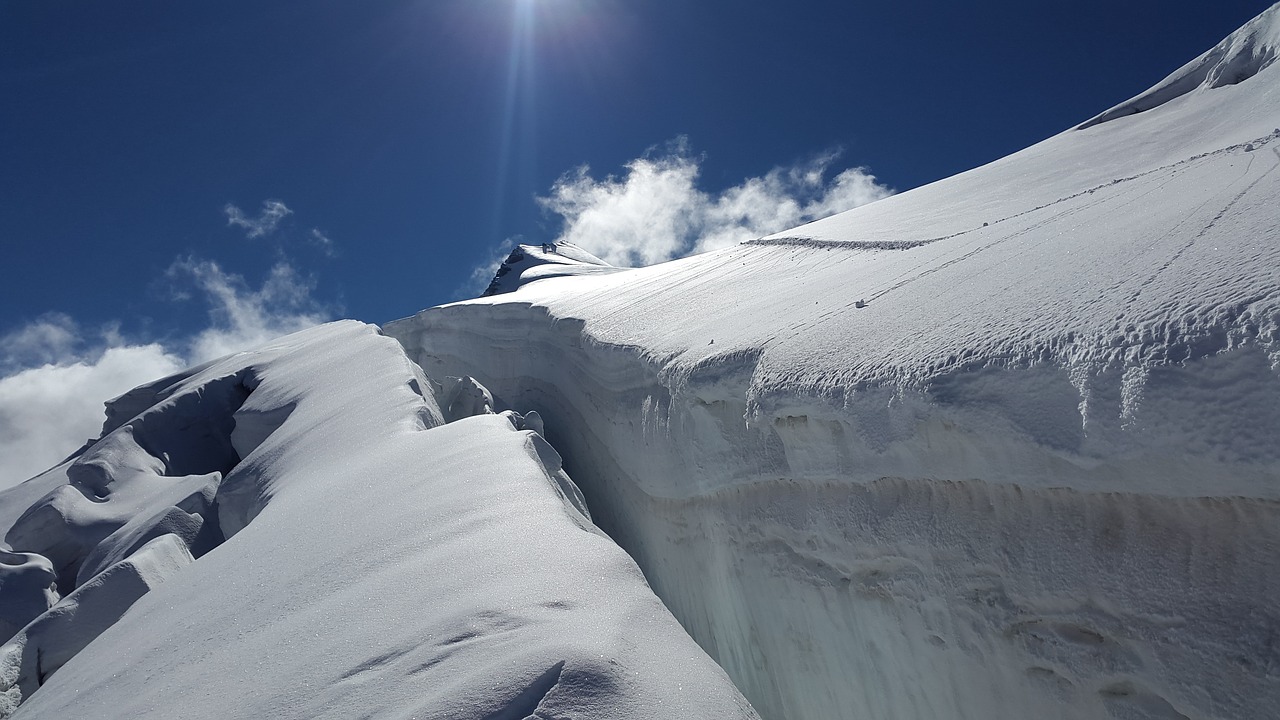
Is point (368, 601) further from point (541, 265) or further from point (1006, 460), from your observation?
point (541, 265)

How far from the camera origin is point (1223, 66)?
5.22 m

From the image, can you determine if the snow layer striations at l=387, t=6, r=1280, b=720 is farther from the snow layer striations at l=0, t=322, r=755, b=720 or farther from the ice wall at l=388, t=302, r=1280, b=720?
the snow layer striations at l=0, t=322, r=755, b=720

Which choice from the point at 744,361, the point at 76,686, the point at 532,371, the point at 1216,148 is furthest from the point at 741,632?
the point at 532,371

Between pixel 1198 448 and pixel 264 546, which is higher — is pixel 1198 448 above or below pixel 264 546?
below

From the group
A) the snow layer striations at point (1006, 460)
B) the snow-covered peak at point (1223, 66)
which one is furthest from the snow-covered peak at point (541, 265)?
the snow layer striations at point (1006, 460)

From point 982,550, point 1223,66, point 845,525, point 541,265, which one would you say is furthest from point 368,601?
point 541,265

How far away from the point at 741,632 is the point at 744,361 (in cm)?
117

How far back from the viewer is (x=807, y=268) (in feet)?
13.8

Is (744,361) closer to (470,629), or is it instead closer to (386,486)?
(386,486)

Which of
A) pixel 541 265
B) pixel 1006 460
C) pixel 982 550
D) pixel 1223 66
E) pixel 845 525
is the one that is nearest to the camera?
pixel 1006 460

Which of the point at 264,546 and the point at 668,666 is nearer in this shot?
the point at 668,666

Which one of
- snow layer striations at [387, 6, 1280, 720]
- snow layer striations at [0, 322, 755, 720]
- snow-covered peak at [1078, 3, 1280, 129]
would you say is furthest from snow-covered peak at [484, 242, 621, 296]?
snow layer striations at [387, 6, 1280, 720]

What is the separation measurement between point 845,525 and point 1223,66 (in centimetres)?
559

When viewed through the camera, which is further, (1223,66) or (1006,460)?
(1223,66)
